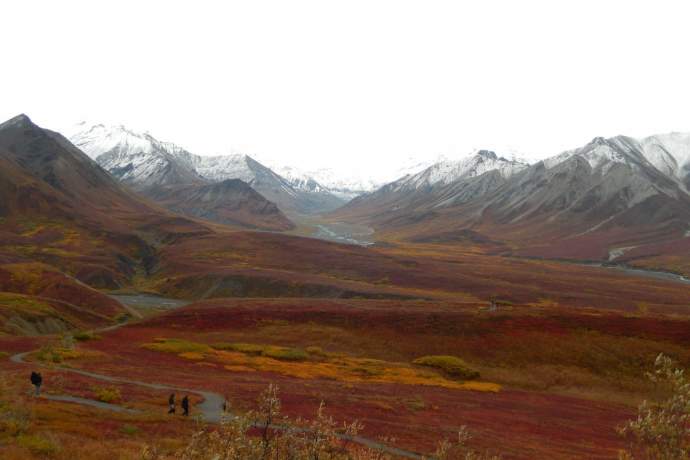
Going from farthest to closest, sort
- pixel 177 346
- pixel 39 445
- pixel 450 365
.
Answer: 1. pixel 177 346
2. pixel 450 365
3. pixel 39 445

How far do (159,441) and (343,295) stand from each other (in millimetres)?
111419

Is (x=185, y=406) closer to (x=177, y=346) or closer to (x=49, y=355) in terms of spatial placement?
(x=49, y=355)

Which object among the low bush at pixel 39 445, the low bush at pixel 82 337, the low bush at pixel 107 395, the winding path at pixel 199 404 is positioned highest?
the low bush at pixel 39 445

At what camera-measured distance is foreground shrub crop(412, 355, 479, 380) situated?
220 ft

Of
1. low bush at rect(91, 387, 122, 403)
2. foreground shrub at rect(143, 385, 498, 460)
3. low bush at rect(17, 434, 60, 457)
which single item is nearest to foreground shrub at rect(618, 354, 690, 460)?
foreground shrub at rect(143, 385, 498, 460)

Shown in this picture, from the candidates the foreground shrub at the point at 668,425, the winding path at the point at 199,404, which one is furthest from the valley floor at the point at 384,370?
the foreground shrub at the point at 668,425

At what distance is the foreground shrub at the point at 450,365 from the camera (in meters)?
67.0

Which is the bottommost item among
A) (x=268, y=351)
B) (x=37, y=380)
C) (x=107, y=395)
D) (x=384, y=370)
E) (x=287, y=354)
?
(x=384, y=370)

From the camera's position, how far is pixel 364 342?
80000 millimetres

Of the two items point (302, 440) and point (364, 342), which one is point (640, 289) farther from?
point (302, 440)

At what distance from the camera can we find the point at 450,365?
68.8m

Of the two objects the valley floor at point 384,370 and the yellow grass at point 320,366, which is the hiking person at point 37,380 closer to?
the valley floor at point 384,370

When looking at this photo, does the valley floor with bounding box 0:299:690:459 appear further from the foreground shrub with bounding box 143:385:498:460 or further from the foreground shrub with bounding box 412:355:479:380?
the foreground shrub with bounding box 143:385:498:460

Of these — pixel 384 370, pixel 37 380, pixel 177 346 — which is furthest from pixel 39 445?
pixel 177 346
